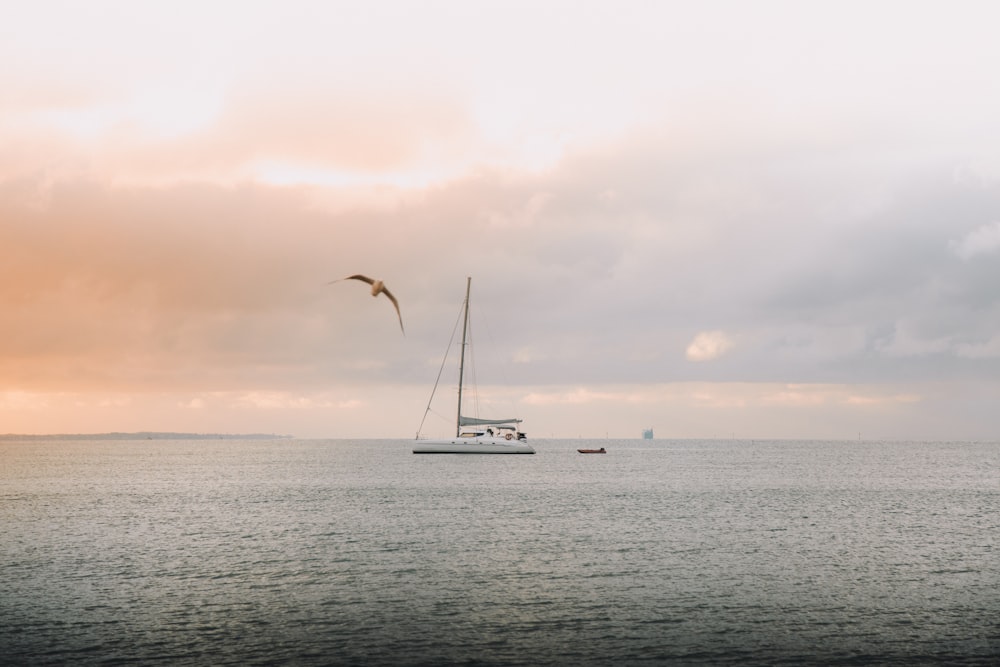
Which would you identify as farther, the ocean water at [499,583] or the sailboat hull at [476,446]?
the sailboat hull at [476,446]

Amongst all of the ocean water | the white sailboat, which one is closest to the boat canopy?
the white sailboat

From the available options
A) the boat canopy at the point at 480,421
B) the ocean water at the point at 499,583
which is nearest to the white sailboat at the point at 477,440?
the boat canopy at the point at 480,421

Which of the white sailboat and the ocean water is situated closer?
the ocean water

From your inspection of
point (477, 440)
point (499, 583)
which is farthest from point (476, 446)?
point (499, 583)

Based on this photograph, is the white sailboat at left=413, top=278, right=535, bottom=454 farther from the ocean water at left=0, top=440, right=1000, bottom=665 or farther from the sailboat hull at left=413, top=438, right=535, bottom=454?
the ocean water at left=0, top=440, right=1000, bottom=665

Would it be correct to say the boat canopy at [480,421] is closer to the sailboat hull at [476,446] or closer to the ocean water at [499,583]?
the sailboat hull at [476,446]

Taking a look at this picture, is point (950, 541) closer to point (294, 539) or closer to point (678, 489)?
point (294, 539)

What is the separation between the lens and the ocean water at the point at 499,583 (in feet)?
117

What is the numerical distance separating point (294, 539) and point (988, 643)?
4836cm

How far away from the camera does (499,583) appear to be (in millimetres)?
48875

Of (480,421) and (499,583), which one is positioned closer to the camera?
(499,583)

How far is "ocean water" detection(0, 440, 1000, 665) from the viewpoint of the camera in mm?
35750

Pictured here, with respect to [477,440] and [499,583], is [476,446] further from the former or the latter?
[499,583]

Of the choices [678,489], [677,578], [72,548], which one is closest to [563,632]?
[677,578]
